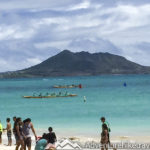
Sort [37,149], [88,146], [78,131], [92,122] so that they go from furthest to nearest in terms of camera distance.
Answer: [92,122]
[78,131]
[88,146]
[37,149]

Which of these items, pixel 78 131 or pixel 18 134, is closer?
pixel 18 134

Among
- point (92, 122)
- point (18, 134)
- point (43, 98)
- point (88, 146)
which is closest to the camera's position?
point (18, 134)

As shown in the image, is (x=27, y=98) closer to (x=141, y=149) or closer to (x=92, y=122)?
(x=92, y=122)

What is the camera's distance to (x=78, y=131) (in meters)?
32.7

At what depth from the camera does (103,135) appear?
55.9 ft

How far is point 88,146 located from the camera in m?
21.1

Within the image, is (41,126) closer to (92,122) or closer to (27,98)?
(92,122)

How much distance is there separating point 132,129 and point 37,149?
769 inches

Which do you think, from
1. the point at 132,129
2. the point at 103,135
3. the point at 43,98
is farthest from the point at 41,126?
the point at 43,98

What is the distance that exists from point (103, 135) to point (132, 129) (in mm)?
16693

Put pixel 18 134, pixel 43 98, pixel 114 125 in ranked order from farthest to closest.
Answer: pixel 43 98
pixel 114 125
pixel 18 134

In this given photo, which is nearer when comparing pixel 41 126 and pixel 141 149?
pixel 141 149

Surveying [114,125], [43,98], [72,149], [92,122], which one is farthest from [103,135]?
[43,98]

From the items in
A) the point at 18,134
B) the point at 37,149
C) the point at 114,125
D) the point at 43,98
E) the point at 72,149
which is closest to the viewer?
the point at 37,149
